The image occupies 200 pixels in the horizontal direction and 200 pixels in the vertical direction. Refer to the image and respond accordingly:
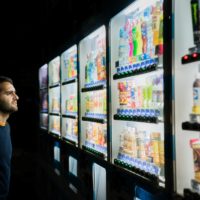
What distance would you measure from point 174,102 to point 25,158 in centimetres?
637

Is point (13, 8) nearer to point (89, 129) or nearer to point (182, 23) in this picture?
point (89, 129)

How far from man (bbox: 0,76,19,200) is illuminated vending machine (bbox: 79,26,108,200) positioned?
78 cm

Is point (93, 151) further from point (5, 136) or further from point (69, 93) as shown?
point (69, 93)

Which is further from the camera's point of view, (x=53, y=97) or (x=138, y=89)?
(x=53, y=97)

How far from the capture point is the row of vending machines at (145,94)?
1.74 metres

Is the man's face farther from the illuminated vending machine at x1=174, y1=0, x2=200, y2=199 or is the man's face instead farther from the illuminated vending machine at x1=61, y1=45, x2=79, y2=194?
the illuminated vending machine at x1=174, y1=0, x2=200, y2=199

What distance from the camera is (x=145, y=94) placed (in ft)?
7.84

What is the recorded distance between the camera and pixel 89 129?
3.46 meters

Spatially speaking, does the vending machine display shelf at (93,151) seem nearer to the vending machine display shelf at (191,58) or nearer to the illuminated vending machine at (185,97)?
the illuminated vending machine at (185,97)

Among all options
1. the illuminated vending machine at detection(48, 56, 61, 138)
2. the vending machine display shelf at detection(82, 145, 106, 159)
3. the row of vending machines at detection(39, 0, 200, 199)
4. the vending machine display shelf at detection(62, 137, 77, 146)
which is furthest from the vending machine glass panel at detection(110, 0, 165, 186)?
the illuminated vending machine at detection(48, 56, 61, 138)

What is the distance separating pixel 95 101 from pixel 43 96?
271cm

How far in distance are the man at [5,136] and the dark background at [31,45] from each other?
1.02m

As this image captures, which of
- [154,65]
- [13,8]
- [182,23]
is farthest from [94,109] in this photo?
[13,8]

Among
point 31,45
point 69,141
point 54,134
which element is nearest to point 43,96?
point 54,134
